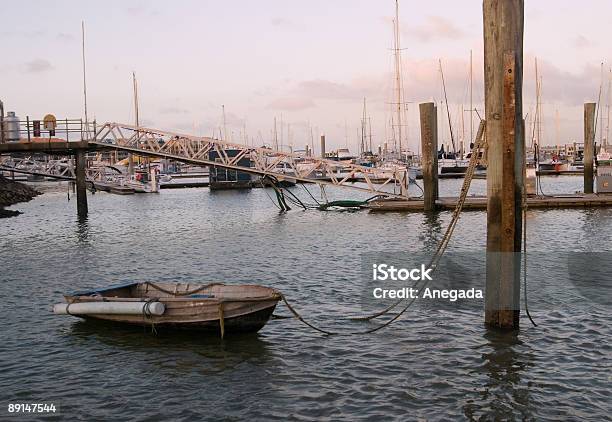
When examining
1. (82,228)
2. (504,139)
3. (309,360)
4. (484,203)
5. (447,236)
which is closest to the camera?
(504,139)

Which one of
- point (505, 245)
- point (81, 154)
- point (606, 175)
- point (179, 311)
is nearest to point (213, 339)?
point (179, 311)

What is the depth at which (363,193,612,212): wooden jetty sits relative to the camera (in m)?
38.4

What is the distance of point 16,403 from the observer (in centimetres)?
1113

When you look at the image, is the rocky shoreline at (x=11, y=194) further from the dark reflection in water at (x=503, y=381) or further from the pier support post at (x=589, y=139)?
the dark reflection in water at (x=503, y=381)

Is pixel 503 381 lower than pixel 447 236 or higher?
lower

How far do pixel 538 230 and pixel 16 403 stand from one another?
82.2 ft

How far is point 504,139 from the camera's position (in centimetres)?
1207

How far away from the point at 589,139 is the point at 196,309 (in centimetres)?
3772

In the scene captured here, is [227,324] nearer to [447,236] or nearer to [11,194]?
[447,236]

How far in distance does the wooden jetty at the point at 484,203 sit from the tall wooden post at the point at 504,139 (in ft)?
87.0

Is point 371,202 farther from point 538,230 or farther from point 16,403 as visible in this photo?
point 16,403

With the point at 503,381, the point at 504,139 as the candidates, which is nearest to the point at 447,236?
the point at 504,139

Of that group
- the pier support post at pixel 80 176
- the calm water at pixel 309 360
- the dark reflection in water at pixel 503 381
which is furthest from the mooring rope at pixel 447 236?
the pier support post at pixel 80 176

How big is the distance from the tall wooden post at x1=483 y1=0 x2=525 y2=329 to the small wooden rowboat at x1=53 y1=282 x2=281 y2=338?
4.65m
